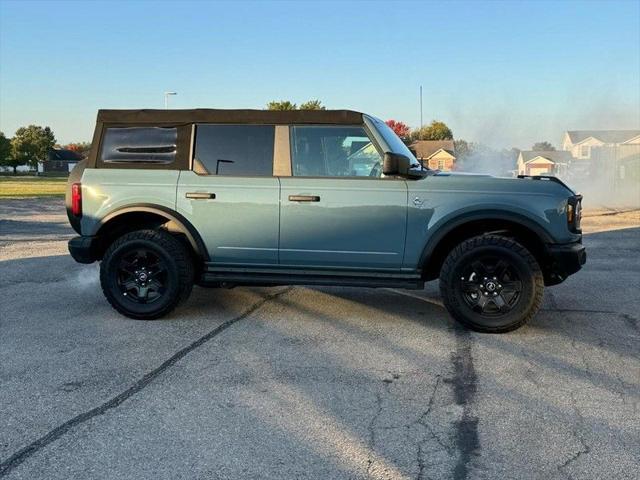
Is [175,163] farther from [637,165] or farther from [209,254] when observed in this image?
[637,165]

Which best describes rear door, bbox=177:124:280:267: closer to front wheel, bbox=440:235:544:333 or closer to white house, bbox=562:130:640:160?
front wheel, bbox=440:235:544:333

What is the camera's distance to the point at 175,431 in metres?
3.35

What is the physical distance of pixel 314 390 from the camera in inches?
157

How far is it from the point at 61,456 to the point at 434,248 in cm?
341

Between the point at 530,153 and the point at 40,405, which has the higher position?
the point at 530,153

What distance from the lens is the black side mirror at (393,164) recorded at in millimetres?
5168

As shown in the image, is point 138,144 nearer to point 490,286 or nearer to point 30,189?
point 490,286

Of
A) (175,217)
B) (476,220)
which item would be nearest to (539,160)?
(476,220)

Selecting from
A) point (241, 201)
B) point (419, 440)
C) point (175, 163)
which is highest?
point (175, 163)

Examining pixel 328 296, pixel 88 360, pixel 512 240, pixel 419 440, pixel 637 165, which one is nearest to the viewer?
pixel 419 440

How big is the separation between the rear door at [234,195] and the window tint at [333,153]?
262mm

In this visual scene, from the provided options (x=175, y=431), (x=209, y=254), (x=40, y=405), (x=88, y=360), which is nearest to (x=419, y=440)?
(x=175, y=431)

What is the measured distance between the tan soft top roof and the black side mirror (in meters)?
0.57

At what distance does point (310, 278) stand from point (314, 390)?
1.67m
